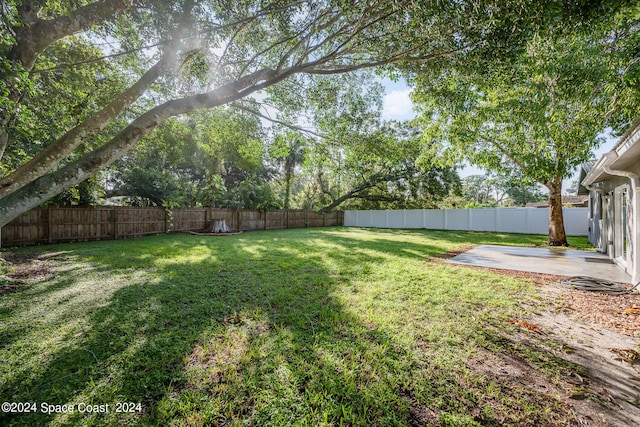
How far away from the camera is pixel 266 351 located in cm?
220

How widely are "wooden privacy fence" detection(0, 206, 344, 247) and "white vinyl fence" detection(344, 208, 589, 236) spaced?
860 cm

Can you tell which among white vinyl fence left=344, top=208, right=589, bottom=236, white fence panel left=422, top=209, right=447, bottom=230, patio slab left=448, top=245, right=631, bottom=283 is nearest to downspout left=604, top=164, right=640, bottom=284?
patio slab left=448, top=245, right=631, bottom=283

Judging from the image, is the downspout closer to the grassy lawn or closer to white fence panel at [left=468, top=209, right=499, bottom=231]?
the grassy lawn

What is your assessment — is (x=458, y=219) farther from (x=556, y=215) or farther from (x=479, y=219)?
(x=556, y=215)

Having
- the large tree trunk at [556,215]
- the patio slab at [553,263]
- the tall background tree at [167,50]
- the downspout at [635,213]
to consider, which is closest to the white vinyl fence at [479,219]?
the large tree trunk at [556,215]

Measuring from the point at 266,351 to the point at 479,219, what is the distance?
17.1 meters

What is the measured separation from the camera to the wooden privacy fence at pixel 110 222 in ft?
25.1

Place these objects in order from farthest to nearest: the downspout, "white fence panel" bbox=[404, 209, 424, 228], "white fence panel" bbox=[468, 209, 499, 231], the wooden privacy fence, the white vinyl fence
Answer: "white fence panel" bbox=[404, 209, 424, 228] < "white fence panel" bbox=[468, 209, 499, 231] < the white vinyl fence < the wooden privacy fence < the downspout

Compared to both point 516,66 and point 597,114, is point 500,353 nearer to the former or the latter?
point 516,66

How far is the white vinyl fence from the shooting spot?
12.8 m

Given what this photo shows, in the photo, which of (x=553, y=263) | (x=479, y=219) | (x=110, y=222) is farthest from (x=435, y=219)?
(x=110, y=222)

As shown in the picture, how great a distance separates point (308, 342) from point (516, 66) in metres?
5.32

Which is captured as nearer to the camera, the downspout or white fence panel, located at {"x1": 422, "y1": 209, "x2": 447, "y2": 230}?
the downspout

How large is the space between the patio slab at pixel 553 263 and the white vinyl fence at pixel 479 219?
7350mm
